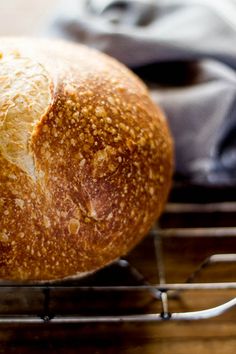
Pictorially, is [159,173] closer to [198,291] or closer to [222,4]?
[198,291]

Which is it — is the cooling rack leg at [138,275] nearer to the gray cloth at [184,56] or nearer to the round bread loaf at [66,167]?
the round bread loaf at [66,167]

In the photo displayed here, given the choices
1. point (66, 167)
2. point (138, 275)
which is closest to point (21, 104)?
point (66, 167)

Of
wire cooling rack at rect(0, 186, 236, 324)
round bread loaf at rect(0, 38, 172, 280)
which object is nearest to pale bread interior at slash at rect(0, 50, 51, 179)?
round bread loaf at rect(0, 38, 172, 280)

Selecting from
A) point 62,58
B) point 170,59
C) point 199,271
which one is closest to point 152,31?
point 170,59

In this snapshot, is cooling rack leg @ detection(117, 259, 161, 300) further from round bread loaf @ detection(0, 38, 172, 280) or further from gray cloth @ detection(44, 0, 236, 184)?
gray cloth @ detection(44, 0, 236, 184)

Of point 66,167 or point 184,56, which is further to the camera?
point 184,56

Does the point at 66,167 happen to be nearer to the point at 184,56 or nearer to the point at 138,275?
the point at 138,275
